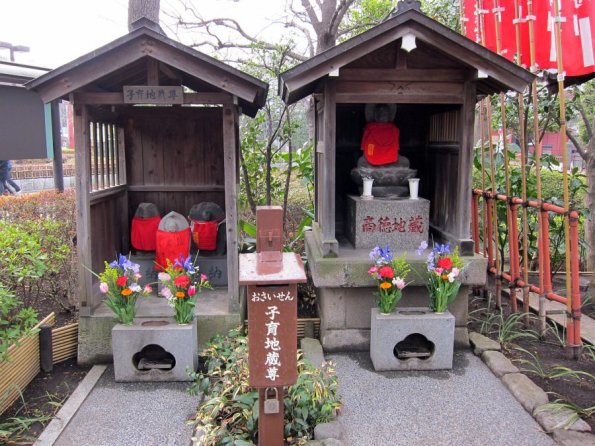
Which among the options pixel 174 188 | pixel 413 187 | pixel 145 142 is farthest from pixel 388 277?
pixel 145 142

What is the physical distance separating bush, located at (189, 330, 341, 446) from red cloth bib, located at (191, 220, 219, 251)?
9.03 ft

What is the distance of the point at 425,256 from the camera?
6254 millimetres

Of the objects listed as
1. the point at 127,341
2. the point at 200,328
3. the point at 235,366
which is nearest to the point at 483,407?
the point at 235,366

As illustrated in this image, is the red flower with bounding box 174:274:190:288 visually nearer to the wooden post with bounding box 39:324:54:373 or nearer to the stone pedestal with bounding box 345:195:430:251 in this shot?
the wooden post with bounding box 39:324:54:373

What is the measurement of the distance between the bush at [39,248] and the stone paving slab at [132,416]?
4.56ft

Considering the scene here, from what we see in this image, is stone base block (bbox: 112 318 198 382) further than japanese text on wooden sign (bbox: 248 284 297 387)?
Yes

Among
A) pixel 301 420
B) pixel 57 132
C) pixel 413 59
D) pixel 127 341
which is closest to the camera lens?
pixel 301 420

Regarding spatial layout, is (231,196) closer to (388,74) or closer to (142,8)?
(388,74)

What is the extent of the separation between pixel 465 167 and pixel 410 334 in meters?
2.10

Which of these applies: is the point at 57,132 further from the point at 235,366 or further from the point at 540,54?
the point at 540,54

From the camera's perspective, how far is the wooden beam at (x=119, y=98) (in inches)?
227

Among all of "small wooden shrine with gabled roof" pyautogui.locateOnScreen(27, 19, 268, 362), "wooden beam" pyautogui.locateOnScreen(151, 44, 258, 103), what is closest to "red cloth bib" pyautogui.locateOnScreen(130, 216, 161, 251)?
"small wooden shrine with gabled roof" pyautogui.locateOnScreen(27, 19, 268, 362)

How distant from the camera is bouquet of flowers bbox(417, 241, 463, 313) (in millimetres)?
5586

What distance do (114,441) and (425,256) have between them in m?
3.91
